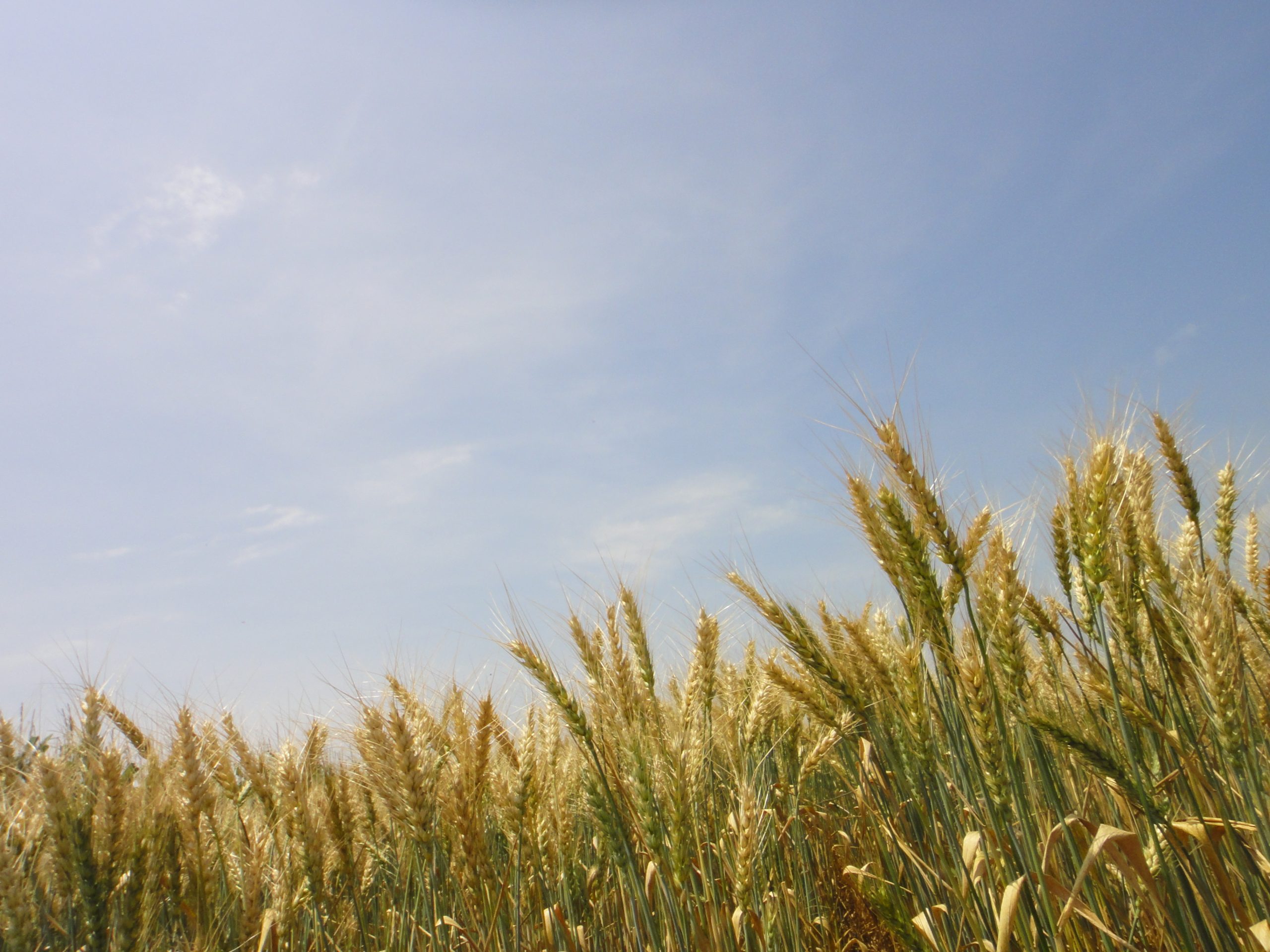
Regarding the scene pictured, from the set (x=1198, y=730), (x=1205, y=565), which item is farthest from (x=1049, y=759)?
(x=1205, y=565)

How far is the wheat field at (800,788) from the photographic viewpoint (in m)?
2.02

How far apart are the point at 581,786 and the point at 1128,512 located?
2651mm

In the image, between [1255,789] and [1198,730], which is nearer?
[1255,789]

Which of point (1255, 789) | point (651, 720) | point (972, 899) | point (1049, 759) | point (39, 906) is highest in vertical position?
point (651, 720)

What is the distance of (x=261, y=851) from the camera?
2.87 m

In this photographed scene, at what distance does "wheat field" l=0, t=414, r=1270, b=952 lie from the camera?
2023 mm

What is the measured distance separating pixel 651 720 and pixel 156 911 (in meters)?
1.99

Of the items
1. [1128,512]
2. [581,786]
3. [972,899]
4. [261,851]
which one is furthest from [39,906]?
[1128,512]

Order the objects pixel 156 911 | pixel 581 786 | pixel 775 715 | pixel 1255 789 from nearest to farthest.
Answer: pixel 1255 789 < pixel 156 911 < pixel 581 786 < pixel 775 715

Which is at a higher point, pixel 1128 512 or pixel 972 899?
pixel 1128 512

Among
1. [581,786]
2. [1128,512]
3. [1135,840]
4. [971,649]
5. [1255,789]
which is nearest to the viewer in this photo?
[1135,840]

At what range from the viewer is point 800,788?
10.7 ft

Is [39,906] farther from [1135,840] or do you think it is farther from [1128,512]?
[1128,512]

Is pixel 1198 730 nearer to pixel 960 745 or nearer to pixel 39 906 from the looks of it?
pixel 960 745
